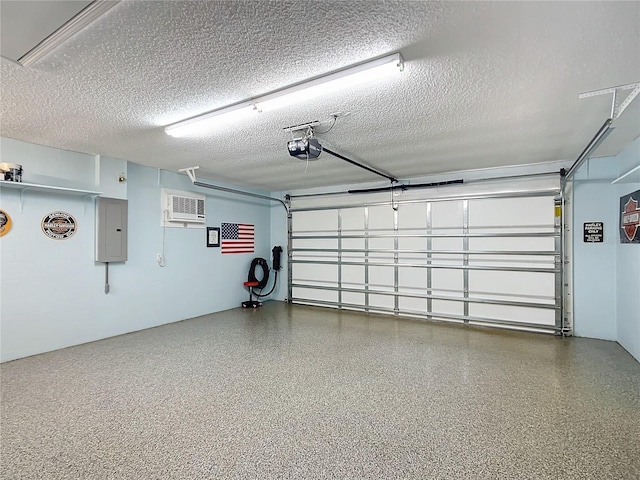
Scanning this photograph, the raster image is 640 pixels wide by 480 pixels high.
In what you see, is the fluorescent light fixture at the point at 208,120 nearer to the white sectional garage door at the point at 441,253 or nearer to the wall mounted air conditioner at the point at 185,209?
the wall mounted air conditioner at the point at 185,209

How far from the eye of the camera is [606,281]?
4.42 meters

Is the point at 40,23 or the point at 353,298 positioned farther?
the point at 353,298

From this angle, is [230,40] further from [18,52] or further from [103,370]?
[103,370]

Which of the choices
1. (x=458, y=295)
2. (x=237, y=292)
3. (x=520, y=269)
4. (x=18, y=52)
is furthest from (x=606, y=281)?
(x=18, y=52)

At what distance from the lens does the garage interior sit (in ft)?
6.14

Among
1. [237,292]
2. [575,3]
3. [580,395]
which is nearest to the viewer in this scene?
[575,3]

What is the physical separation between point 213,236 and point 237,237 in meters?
0.60

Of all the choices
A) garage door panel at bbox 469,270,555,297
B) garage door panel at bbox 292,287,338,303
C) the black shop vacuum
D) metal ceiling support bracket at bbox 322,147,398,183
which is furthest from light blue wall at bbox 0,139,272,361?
garage door panel at bbox 469,270,555,297

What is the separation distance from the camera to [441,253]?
5.45 metres

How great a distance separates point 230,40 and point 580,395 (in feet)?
12.8

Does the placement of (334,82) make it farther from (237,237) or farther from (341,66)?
(237,237)

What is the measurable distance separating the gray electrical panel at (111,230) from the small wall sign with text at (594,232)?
A: 6.59 m

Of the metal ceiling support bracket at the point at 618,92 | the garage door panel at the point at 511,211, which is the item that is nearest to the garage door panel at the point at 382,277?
the garage door panel at the point at 511,211

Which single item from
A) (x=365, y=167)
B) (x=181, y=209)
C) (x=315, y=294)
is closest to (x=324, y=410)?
(x=365, y=167)
